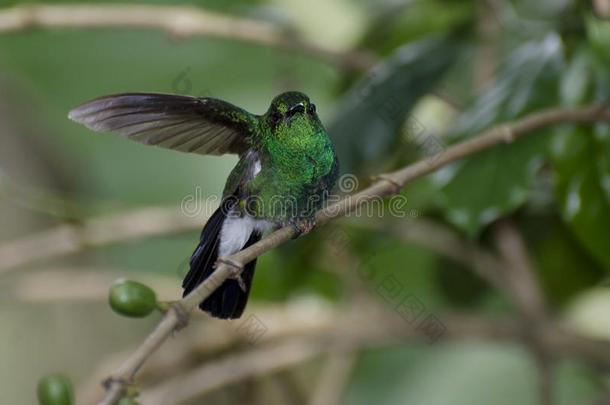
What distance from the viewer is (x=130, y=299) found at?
1044 millimetres

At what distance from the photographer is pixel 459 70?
276 centimetres

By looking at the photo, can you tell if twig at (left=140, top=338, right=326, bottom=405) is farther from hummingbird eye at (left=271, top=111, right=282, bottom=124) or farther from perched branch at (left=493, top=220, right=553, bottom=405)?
hummingbird eye at (left=271, top=111, right=282, bottom=124)

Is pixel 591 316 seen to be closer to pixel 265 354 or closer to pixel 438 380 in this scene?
pixel 438 380

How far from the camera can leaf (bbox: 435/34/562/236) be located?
68.6 inches

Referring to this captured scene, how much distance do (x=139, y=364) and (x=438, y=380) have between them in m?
2.64

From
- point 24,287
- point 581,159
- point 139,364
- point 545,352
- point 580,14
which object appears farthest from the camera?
point 24,287

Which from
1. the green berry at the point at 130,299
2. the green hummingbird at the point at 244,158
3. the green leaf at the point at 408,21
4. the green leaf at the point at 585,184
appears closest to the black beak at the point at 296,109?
the green hummingbird at the point at 244,158

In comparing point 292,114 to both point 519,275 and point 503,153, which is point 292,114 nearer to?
point 503,153

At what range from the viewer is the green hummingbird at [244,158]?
43.6 inches

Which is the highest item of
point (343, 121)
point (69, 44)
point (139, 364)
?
point (69, 44)

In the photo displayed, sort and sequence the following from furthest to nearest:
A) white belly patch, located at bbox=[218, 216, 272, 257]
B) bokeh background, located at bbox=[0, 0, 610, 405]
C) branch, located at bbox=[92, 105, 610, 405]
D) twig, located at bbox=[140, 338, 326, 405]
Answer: twig, located at bbox=[140, 338, 326, 405], bokeh background, located at bbox=[0, 0, 610, 405], white belly patch, located at bbox=[218, 216, 272, 257], branch, located at bbox=[92, 105, 610, 405]

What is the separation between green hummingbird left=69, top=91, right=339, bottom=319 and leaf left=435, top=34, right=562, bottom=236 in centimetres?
57

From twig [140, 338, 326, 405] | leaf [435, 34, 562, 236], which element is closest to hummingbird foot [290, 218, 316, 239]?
leaf [435, 34, 562, 236]

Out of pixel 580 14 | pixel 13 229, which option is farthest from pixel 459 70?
pixel 13 229
